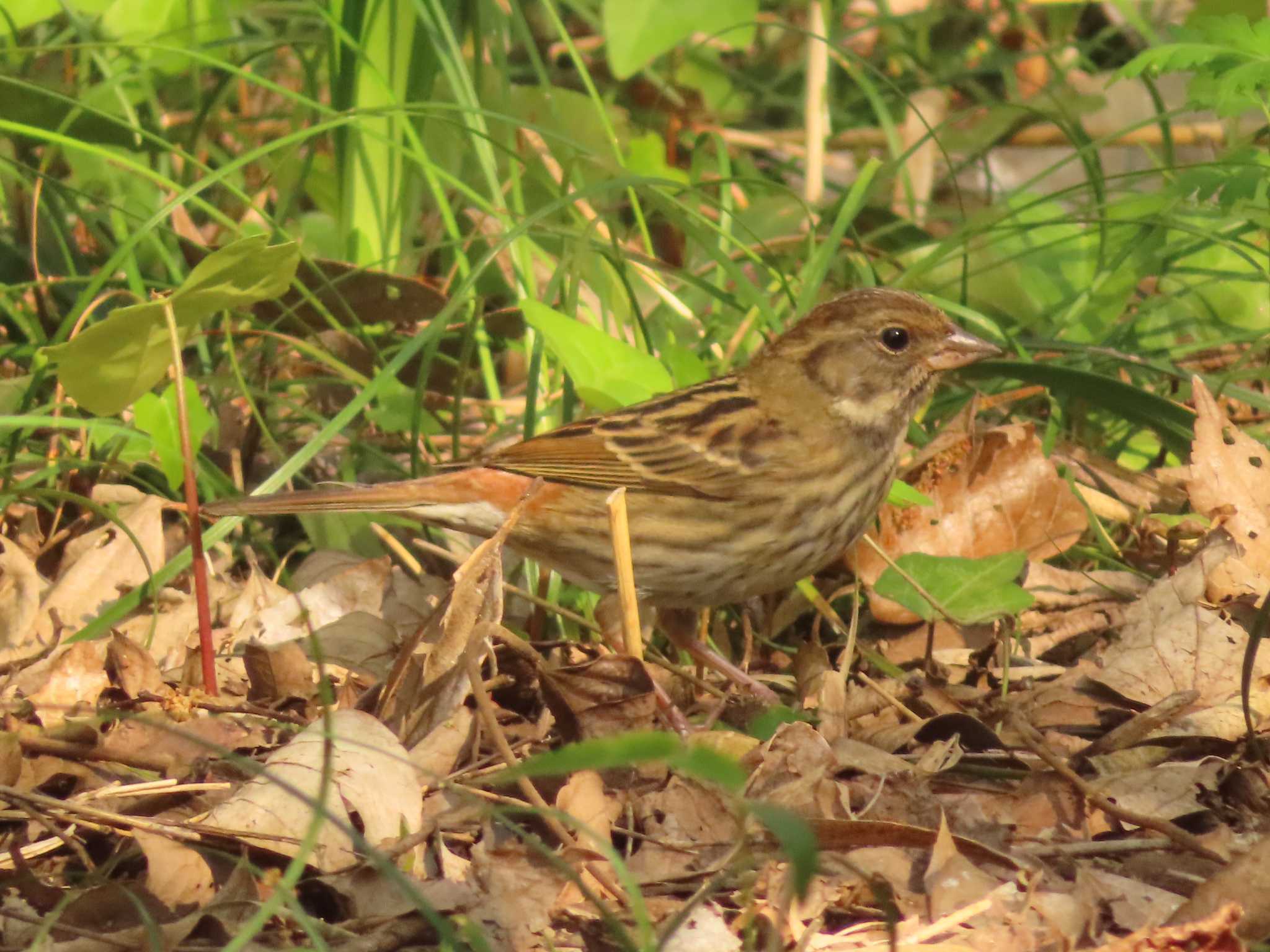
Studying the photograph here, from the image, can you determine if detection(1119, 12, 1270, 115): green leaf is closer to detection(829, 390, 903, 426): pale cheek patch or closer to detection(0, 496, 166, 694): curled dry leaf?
detection(829, 390, 903, 426): pale cheek patch

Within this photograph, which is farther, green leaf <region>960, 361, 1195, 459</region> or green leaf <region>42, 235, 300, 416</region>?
green leaf <region>960, 361, 1195, 459</region>

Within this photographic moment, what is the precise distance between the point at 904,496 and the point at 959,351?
1.42 feet

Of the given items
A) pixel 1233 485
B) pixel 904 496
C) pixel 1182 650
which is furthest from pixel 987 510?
pixel 1182 650

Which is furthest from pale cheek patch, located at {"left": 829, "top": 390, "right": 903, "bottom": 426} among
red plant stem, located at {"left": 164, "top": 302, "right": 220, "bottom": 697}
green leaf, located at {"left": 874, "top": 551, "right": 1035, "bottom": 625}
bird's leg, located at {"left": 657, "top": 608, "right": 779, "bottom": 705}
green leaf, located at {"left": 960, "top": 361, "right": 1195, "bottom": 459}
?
red plant stem, located at {"left": 164, "top": 302, "right": 220, "bottom": 697}

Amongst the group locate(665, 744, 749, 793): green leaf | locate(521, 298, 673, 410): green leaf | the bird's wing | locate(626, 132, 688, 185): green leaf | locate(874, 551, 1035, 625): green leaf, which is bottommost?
locate(874, 551, 1035, 625): green leaf

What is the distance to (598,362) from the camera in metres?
3.73

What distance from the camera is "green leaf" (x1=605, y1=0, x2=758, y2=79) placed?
14.1ft

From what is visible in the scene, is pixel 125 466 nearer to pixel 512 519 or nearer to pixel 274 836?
pixel 512 519

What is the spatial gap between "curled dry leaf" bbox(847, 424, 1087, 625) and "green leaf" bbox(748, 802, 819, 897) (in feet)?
7.42

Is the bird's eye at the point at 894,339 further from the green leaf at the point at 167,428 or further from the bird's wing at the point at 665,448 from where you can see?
the green leaf at the point at 167,428

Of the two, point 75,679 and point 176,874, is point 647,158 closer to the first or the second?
point 75,679

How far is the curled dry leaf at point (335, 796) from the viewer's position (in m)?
2.70

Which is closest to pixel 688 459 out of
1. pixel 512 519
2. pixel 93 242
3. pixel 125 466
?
pixel 512 519

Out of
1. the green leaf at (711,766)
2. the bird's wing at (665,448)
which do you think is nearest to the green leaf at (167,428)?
the bird's wing at (665,448)
